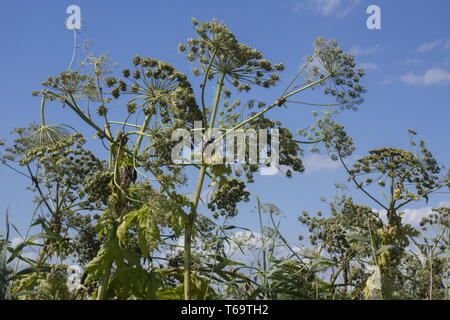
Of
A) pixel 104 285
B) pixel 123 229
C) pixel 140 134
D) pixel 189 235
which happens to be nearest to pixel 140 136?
pixel 140 134

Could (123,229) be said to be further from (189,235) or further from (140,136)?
(140,136)

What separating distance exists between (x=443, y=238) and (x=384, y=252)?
1.67m

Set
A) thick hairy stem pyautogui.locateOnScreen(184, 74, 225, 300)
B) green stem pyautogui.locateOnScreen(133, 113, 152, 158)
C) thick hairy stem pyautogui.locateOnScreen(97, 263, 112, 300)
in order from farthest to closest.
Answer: green stem pyautogui.locateOnScreen(133, 113, 152, 158) < thick hairy stem pyautogui.locateOnScreen(97, 263, 112, 300) < thick hairy stem pyautogui.locateOnScreen(184, 74, 225, 300)

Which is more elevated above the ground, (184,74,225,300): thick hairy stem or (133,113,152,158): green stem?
(133,113,152,158): green stem

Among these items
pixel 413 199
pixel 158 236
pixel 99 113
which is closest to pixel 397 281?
pixel 413 199

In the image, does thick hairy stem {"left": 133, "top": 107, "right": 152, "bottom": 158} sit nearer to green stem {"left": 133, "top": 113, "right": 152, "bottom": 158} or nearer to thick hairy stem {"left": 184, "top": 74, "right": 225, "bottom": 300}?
green stem {"left": 133, "top": 113, "right": 152, "bottom": 158}

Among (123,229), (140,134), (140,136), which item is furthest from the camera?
(140,136)

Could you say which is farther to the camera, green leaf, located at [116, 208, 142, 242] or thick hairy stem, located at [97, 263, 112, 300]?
thick hairy stem, located at [97, 263, 112, 300]

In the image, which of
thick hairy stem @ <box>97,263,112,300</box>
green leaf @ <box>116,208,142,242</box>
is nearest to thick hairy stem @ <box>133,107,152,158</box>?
green leaf @ <box>116,208,142,242</box>

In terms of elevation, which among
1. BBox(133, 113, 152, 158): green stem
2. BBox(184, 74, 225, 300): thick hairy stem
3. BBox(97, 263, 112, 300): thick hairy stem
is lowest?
BBox(97, 263, 112, 300): thick hairy stem

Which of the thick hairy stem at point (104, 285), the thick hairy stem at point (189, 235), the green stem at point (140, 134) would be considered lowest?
the thick hairy stem at point (104, 285)

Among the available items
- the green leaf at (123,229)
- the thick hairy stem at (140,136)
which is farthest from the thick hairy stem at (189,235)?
the thick hairy stem at (140,136)

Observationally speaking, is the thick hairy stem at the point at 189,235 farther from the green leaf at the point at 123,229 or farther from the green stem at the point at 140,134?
the green stem at the point at 140,134

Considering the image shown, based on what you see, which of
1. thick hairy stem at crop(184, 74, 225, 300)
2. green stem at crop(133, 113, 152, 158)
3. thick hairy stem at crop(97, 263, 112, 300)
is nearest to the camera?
thick hairy stem at crop(184, 74, 225, 300)
